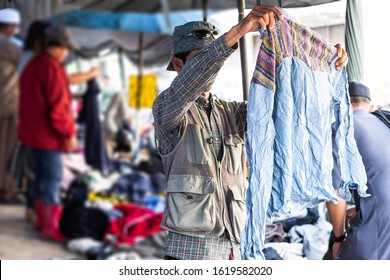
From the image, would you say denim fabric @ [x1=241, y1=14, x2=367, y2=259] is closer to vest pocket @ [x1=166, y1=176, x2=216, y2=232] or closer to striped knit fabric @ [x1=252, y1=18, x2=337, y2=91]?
striped knit fabric @ [x1=252, y1=18, x2=337, y2=91]

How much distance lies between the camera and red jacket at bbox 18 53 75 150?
4.02 metres

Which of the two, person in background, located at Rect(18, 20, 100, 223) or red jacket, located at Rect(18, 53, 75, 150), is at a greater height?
person in background, located at Rect(18, 20, 100, 223)

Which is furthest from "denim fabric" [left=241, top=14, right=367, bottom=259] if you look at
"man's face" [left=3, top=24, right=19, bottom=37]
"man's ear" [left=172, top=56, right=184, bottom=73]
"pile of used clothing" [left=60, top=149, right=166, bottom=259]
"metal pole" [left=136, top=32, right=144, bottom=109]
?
"metal pole" [left=136, top=32, right=144, bottom=109]

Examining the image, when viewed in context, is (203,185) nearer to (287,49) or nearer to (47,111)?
(287,49)

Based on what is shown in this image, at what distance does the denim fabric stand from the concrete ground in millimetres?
2615

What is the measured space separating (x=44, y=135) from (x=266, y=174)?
8.44 feet

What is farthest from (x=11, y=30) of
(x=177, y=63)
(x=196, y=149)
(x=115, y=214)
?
(x=196, y=149)

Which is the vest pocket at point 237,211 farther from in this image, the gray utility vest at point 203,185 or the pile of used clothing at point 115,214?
the pile of used clothing at point 115,214

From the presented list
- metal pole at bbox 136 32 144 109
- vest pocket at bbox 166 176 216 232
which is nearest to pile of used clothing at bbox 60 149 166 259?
metal pole at bbox 136 32 144 109

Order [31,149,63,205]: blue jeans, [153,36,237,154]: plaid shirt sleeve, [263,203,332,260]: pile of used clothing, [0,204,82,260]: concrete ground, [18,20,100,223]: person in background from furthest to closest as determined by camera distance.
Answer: [0,204,82,260]: concrete ground → [31,149,63,205]: blue jeans → [18,20,100,223]: person in background → [263,203,332,260]: pile of used clothing → [153,36,237,154]: plaid shirt sleeve

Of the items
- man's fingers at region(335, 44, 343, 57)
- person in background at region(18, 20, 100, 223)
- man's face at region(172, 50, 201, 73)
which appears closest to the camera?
man's face at region(172, 50, 201, 73)

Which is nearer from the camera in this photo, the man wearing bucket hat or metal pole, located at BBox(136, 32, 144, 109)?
Result: the man wearing bucket hat

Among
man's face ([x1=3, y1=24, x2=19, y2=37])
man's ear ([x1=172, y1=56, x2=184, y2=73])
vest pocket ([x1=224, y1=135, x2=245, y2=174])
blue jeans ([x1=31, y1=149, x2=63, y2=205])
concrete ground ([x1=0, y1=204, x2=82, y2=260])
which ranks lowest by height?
concrete ground ([x1=0, y1=204, x2=82, y2=260])
